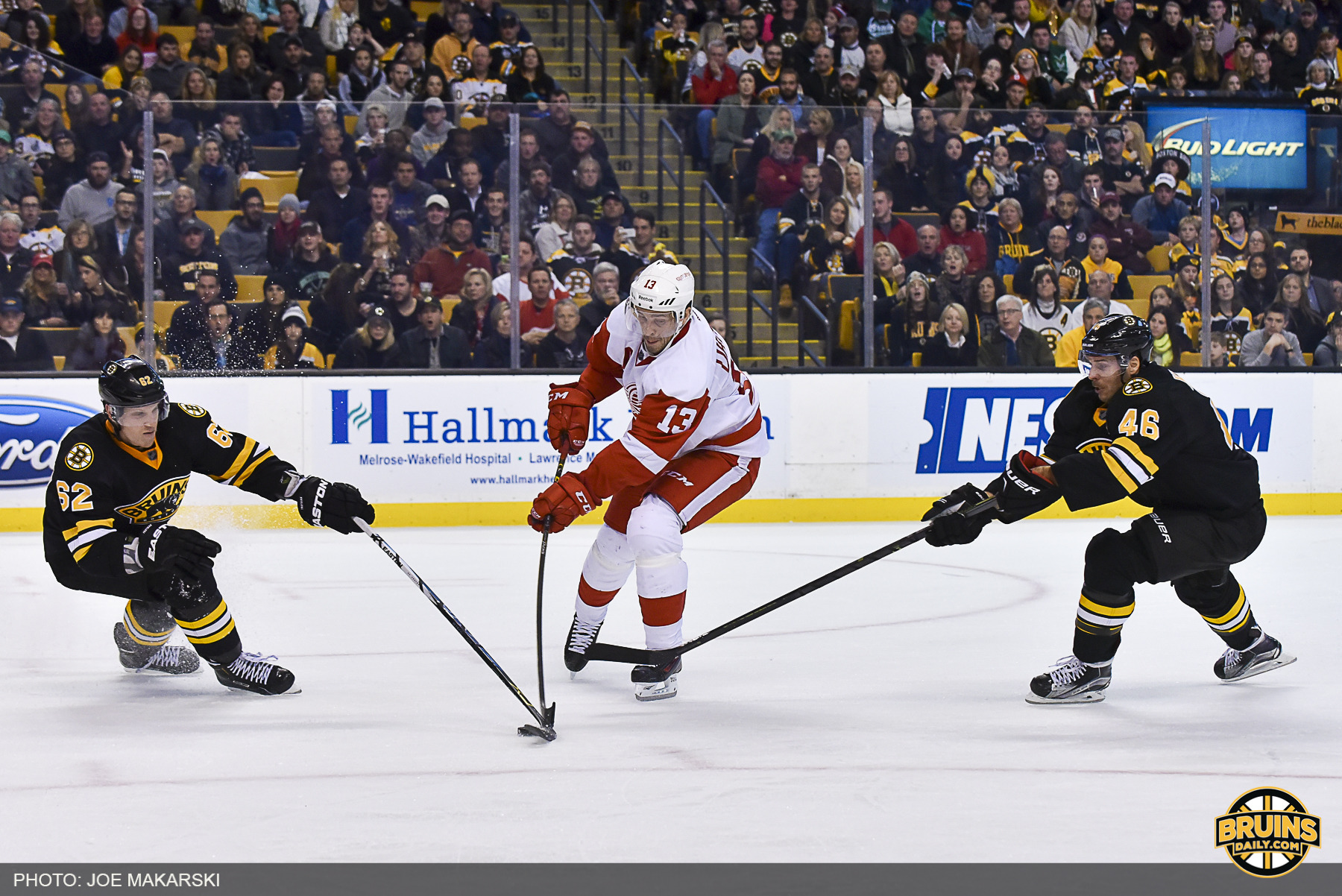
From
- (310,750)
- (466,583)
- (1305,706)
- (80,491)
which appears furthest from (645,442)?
(466,583)

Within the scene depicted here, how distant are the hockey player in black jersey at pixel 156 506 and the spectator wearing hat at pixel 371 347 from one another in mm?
3822

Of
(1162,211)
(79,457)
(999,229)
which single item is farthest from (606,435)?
(79,457)

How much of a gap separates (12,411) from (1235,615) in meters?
6.41

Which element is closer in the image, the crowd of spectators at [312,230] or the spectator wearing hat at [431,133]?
the crowd of spectators at [312,230]

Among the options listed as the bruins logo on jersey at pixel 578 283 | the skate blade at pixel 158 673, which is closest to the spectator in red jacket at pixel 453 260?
the bruins logo on jersey at pixel 578 283

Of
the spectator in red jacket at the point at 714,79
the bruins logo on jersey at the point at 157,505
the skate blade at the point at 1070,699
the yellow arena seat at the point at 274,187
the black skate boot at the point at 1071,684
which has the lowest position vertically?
the skate blade at the point at 1070,699

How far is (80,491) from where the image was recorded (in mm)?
3836

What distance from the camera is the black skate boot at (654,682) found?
3.94m

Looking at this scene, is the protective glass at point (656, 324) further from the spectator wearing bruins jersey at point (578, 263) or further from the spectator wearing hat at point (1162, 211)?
the spectator wearing hat at point (1162, 211)

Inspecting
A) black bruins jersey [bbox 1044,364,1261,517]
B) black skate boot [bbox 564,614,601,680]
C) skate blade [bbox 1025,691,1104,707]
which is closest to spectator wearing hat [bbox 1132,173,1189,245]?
black bruins jersey [bbox 1044,364,1261,517]

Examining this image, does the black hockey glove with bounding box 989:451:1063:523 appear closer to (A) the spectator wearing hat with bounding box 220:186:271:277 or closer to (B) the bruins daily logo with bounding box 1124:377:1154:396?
(B) the bruins daily logo with bounding box 1124:377:1154:396

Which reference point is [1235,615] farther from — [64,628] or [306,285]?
[306,285]

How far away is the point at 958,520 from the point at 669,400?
85 centimetres
